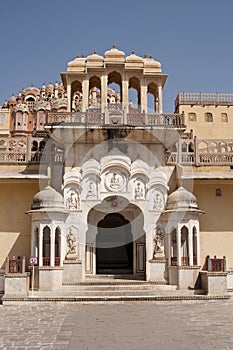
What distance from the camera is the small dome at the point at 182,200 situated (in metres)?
16.7

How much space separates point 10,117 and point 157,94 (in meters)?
23.6

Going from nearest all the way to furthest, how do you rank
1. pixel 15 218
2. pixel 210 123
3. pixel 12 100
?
pixel 15 218, pixel 210 123, pixel 12 100

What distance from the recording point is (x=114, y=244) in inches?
846

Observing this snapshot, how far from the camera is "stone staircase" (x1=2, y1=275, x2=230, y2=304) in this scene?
49.8 feet

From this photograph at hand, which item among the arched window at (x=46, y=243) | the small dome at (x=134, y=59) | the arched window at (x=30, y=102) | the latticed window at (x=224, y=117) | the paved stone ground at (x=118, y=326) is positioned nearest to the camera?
the paved stone ground at (x=118, y=326)

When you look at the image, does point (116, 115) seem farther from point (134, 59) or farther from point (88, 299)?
point (88, 299)

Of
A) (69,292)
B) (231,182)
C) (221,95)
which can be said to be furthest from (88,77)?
(221,95)

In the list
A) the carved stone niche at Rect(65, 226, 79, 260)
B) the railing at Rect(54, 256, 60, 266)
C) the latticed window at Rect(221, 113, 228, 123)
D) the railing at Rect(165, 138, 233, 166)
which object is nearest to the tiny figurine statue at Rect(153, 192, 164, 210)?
the railing at Rect(165, 138, 233, 166)

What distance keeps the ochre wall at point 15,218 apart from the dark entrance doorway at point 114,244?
384 cm

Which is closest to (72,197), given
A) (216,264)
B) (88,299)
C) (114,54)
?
(88,299)

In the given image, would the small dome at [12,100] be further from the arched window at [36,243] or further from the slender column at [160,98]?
the arched window at [36,243]

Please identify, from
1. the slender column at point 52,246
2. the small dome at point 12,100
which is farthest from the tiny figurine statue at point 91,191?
the small dome at point 12,100

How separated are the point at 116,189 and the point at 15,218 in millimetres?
4238

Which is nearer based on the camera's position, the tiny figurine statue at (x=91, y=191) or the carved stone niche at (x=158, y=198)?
the tiny figurine statue at (x=91, y=191)
